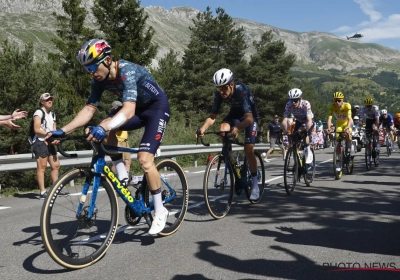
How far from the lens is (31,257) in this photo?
165 inches

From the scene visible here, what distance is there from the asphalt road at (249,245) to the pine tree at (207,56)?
3919 cm

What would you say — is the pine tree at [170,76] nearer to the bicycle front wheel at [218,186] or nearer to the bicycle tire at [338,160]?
the bicycle tire at [338,160]

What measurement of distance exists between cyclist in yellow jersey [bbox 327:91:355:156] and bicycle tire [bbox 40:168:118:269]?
25.3ft

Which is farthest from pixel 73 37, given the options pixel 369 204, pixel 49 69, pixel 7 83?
pixel 369 204

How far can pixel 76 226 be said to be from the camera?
4.07m

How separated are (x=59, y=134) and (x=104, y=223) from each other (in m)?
1.02

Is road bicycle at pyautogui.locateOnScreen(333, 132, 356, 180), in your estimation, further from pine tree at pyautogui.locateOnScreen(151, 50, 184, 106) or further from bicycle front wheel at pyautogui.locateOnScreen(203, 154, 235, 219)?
pine tree at pyautogui.locateOnScreen(151, 50, 184, 106)

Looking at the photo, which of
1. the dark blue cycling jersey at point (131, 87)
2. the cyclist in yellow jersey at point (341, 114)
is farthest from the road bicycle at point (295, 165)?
the dark blue cycling jersey at point (131, 87)

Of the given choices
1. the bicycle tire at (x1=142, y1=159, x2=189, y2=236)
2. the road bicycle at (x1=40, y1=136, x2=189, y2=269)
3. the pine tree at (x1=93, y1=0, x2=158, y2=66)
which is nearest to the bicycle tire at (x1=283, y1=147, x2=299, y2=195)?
the bicycle tire at (x1=142, y1=159, x2=189, y2=236)

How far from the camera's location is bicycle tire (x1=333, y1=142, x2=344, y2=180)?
10.4 m

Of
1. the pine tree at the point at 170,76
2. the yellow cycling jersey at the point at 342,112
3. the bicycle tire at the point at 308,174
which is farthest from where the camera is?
the pine tree at the point at 170,76

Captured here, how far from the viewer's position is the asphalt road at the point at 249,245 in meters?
3.73

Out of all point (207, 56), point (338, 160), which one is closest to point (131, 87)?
point (338, 160)

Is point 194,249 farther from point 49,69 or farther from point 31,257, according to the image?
point 49,69
